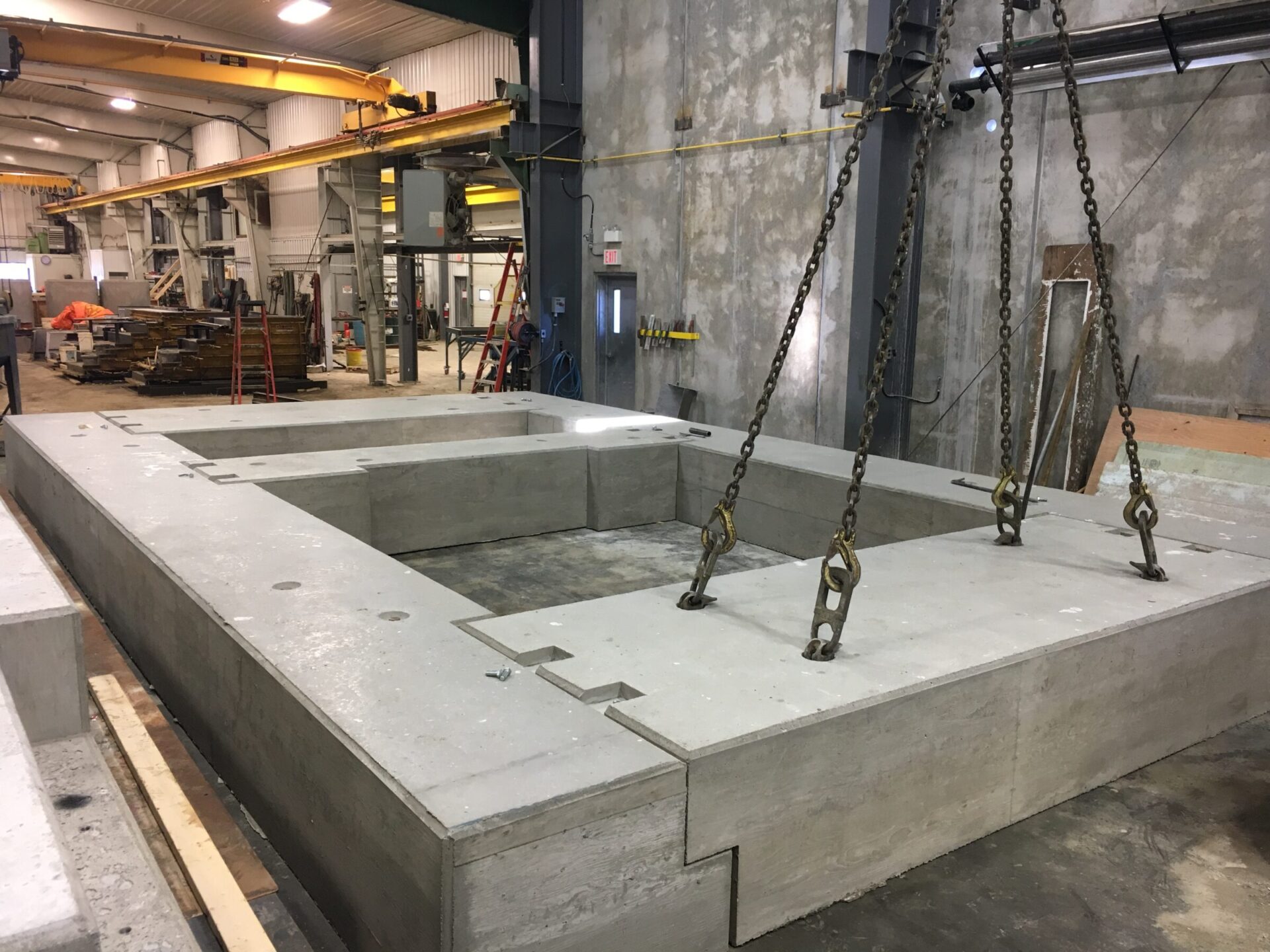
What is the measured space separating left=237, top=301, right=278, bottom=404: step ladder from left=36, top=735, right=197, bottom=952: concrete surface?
29.2ft

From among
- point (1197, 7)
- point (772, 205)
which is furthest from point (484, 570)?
point (1197, 7)

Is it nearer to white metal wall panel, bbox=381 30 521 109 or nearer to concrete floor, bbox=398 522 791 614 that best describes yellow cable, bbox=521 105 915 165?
white metal wall panel, bbox=381 30 521 109

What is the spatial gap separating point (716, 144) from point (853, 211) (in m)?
2.23

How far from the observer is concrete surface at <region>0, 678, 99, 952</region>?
4.71ft

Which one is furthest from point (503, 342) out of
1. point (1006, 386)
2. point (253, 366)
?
point (1006, 386)

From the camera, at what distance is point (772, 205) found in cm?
941

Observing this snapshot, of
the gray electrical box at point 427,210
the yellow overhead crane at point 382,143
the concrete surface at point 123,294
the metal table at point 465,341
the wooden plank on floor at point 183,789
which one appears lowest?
the wooden plank on floor at point 183,789

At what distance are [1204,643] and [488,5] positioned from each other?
10.7 m

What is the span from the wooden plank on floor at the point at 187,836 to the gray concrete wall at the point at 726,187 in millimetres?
6811

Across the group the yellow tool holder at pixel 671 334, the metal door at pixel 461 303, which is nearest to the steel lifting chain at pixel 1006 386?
the yellow tool holder at pixel 671 334

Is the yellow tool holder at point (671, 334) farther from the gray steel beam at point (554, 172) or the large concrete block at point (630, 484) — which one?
the large concrete block at point (630, 484)

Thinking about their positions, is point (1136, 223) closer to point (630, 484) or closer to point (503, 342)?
point (630, 484)

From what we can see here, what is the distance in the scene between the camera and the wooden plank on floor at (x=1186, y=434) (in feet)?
20.2

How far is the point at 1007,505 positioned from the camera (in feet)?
13.9
